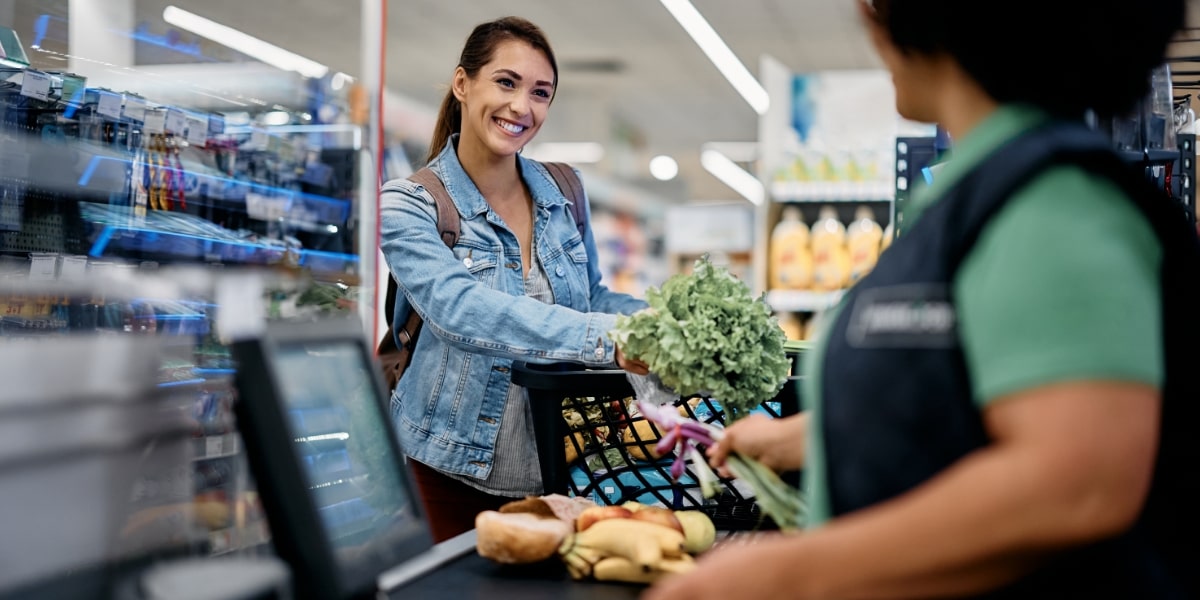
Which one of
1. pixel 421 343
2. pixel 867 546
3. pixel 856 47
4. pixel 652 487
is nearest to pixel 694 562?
pixel 652 487

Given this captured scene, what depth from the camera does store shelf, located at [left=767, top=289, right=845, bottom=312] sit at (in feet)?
20.3

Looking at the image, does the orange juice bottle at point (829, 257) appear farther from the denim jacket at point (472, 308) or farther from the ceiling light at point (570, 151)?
the ceiling light at point (570, 151)

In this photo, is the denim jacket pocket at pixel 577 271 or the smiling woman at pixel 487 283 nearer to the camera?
the smiling woman at pixel 487 283

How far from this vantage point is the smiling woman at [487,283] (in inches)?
72.2

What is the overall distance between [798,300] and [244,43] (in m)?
3.32

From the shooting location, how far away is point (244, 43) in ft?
16.8

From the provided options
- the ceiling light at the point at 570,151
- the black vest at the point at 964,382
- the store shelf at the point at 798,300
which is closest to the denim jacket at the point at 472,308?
the black vest at the point at 964,382

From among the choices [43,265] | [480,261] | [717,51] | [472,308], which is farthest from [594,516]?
[717,51]

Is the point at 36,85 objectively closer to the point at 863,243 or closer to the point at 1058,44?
the point at 1058,44

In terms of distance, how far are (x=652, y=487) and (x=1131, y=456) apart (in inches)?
38.5

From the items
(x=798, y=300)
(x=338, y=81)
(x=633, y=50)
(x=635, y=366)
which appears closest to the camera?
(x=635, y=366)

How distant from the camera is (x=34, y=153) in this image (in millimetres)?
3350

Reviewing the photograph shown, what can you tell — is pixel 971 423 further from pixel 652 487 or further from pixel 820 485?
pixel 652 487

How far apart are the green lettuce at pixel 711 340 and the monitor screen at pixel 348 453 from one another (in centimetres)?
47
